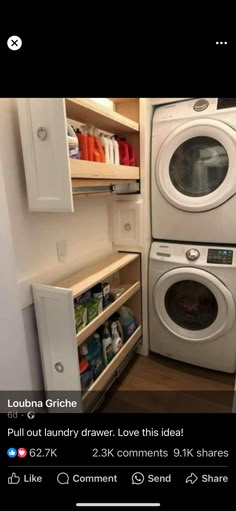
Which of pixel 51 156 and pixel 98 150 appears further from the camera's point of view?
pixel 98 150

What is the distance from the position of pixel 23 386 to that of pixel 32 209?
74 centimetres

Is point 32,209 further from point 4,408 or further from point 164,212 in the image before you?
point 164,212

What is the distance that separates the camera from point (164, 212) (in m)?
1.62

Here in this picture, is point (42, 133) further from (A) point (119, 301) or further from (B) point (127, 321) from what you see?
(B) point (127, 321)

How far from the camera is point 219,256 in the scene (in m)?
1.48

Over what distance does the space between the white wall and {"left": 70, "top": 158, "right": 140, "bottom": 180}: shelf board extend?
218 millimetres

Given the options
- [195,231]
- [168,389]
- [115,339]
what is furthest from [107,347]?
[195,231]

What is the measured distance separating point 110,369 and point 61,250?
690 mm

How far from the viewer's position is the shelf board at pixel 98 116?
1.05m

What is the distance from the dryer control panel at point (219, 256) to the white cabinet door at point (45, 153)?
0.91 meters
